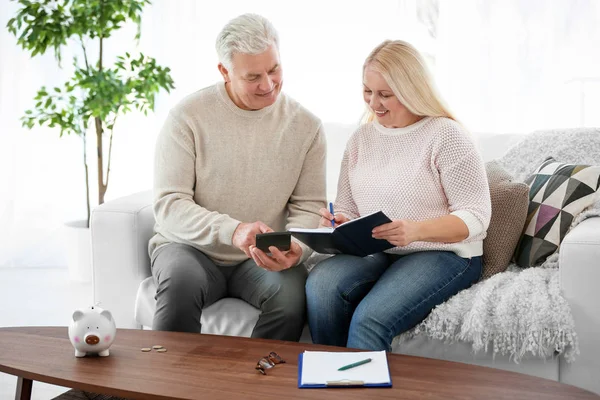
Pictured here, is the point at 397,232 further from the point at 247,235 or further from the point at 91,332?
the point at 91,332

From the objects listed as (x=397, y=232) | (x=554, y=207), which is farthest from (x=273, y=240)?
(x=554, y=207)

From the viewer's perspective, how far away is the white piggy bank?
1.54 metres

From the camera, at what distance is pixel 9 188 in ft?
12.8

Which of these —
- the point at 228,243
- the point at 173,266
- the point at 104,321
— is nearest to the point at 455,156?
the point at 228,243

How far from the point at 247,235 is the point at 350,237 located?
0.28 meters

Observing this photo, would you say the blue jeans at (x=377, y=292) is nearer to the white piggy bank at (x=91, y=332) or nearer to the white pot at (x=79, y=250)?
the white piggy bank at (x=91, y=332)

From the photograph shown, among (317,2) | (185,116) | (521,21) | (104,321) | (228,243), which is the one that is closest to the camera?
(104,321)

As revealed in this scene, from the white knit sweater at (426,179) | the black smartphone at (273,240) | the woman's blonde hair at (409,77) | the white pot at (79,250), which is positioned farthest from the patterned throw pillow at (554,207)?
the white pot at (79,250)

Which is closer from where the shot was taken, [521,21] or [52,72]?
[521,21]

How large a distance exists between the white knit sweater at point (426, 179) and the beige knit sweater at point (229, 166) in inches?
7.1

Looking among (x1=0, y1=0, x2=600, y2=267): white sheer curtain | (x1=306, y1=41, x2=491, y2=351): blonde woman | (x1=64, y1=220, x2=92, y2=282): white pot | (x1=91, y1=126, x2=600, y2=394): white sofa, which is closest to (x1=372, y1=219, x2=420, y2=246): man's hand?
(x1=306, y1=41, x2=491, y2=351): blonde woman

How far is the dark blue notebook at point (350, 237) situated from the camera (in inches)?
70.9

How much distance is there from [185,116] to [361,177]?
20.9 inches

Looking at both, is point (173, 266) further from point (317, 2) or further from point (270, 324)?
point (317, 2)
